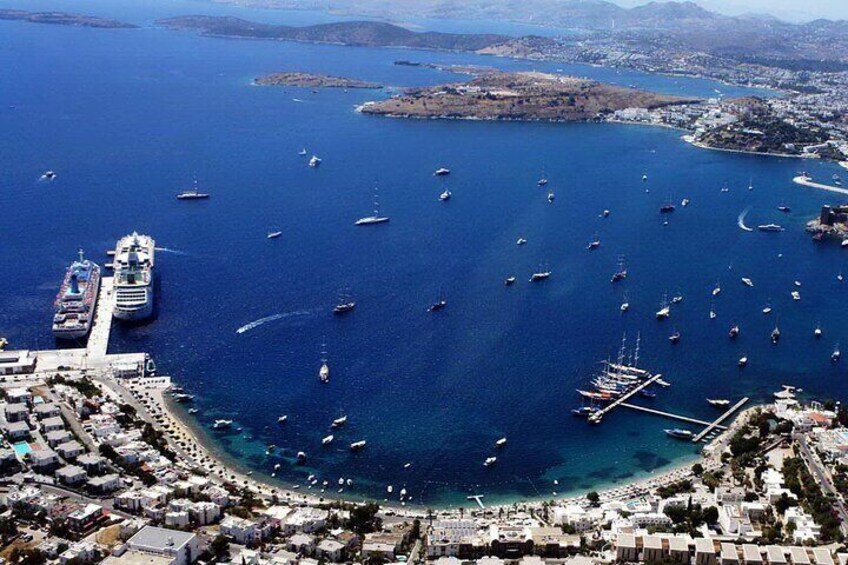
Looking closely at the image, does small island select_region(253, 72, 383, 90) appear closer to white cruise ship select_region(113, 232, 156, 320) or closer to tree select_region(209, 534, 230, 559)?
white cruise ship select_region(113, 232, 156, 320)

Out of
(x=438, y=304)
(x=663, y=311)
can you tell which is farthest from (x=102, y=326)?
(x=663, y=311)

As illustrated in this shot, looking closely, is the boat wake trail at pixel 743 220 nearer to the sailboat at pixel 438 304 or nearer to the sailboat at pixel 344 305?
the sailboat at pixel 438 304

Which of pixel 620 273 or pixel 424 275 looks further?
pixel 620 273

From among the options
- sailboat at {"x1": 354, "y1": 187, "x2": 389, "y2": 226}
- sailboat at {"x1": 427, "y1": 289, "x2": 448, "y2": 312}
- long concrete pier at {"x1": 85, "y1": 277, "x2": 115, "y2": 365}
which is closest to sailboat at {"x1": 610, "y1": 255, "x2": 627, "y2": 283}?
sailboat at {"x1": 427, "y1": 289, "x2": 448, "y2": 312}

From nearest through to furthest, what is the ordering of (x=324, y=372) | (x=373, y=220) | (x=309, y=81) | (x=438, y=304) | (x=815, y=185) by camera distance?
(x=324, y=372) < (x=438, y=304) < (x=373, y=220) < (x=815, y=185) < (x=309, y=81)

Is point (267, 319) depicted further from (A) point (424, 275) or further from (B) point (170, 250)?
(B) point (170, 250)

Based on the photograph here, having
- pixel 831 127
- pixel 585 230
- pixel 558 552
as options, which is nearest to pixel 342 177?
pixel 585 230
